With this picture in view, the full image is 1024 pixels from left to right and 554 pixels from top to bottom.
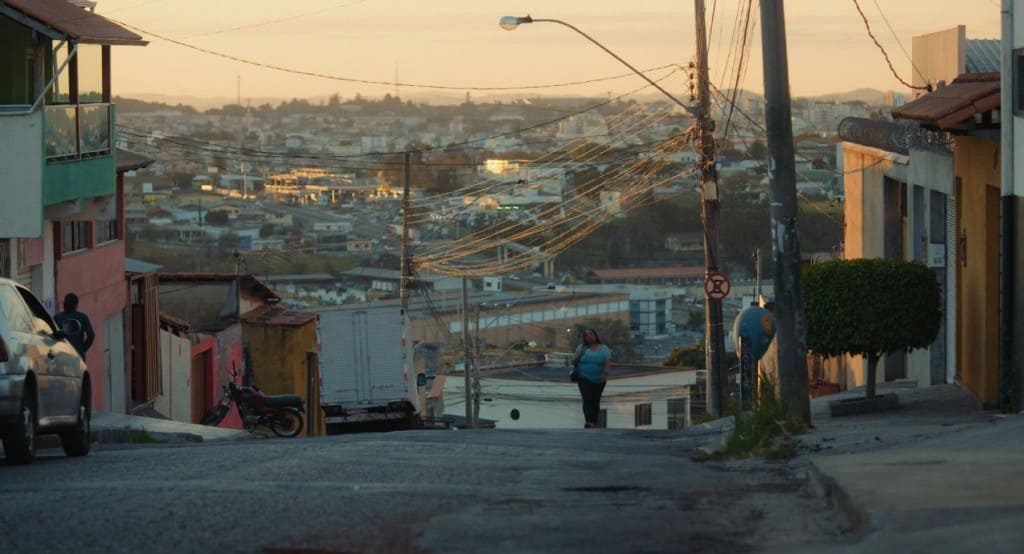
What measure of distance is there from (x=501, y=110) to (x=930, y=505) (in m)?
80.7

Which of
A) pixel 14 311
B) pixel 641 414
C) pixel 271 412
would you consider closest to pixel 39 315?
pixel 14 311

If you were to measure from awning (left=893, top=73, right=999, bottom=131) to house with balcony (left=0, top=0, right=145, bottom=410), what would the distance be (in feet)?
46.2

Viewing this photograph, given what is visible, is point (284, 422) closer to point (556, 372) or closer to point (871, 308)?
point (556, 372)

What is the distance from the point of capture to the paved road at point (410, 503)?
835 centimetres

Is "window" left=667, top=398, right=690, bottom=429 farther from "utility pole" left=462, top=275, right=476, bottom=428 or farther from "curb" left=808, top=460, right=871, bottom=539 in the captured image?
"curb" left=808, top=460, right=871, bottom=539

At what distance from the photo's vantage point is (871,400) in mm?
19125

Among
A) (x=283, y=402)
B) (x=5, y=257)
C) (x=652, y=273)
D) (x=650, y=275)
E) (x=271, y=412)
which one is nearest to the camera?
(x=5, y=257)

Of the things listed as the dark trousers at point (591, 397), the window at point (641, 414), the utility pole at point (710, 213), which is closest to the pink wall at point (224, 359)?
the window at point (641, 414)

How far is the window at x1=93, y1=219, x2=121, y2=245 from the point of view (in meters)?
34.8

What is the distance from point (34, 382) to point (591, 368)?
1013 cm

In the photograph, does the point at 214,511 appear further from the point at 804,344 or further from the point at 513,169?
the point at 513,169

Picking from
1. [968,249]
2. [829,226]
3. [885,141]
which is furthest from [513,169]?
[968,249]

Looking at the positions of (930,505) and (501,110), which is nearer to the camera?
(930,505)

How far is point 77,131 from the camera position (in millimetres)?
28875
